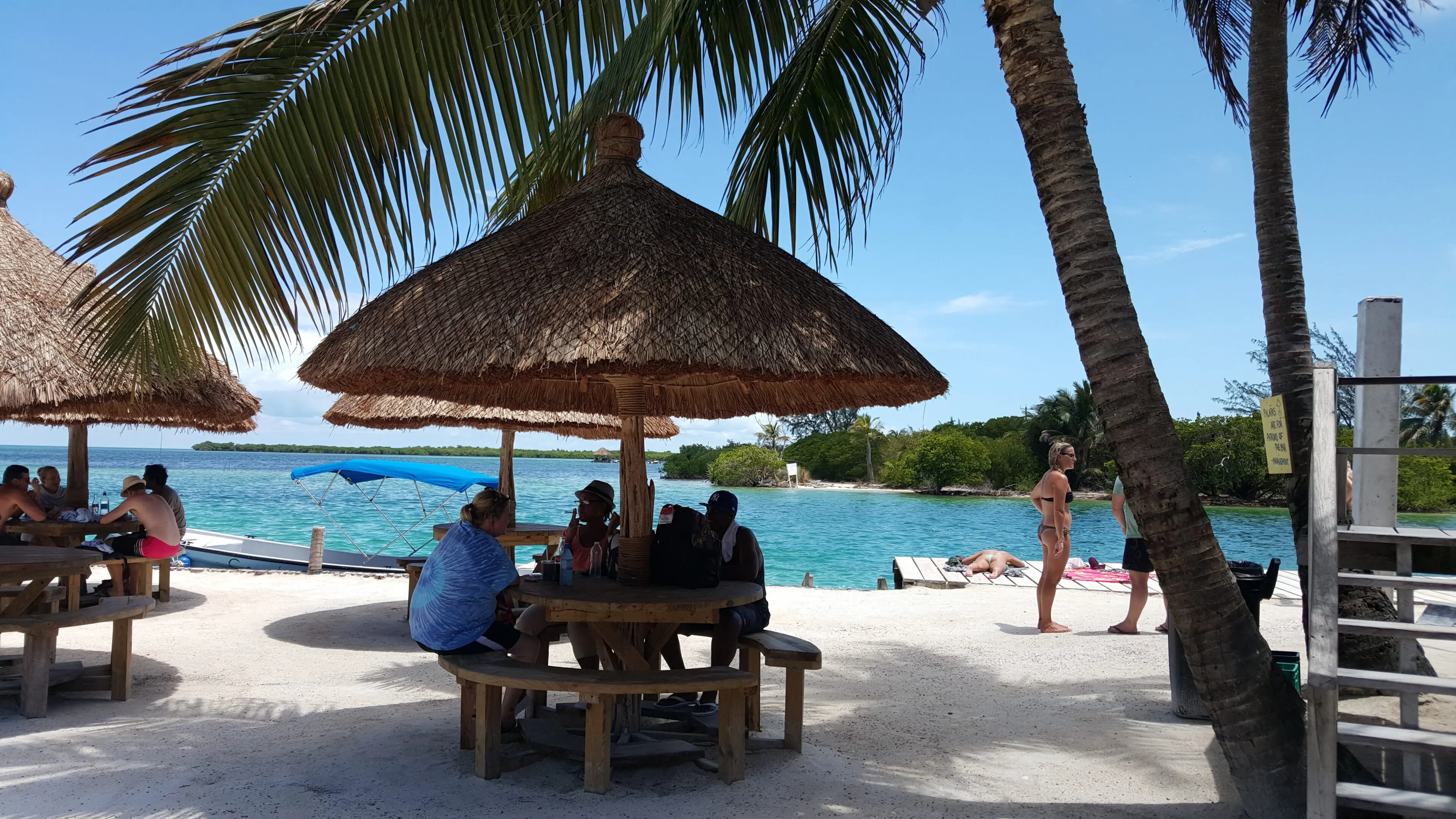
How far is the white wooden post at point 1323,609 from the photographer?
119 inches

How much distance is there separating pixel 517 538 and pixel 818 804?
4552mm

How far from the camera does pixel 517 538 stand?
781cm

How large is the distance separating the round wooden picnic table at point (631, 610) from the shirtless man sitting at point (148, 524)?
204 inches

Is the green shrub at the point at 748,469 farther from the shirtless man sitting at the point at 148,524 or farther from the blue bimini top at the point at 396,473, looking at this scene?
the shirtless man sitting at the point at 148,524

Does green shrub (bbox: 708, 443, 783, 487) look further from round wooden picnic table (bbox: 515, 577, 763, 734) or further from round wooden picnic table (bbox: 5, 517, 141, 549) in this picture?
round wooden picnic table (bbox: 515, 577, 763, 734)

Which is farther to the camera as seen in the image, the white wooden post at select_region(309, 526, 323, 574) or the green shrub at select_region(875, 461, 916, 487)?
the green shrub at select_region(875, 461, 916, 487)

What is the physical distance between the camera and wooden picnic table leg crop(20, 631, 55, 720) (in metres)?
4.97

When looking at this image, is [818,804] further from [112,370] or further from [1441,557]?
[112,370]

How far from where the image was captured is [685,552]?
14.5 ft

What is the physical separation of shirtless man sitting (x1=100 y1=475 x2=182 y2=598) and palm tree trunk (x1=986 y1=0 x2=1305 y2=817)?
769 centimetres

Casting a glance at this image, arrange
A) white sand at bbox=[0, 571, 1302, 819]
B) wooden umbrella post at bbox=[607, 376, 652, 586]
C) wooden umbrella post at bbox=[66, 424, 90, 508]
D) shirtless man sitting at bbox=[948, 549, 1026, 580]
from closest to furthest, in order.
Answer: white sand at bbox=[0, 571, 1302, 819], wooden umbrella post at bbox=[607, 376, 652, 586], wooden umbrella post at bbox=[66, 424, 90, 508], shirtless man sitting at bbox=[948, 549, 1026, 580]

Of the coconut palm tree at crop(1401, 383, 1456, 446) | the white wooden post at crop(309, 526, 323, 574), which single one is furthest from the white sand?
the coconut palm tree at crop(1401, 383, 1456, 446)

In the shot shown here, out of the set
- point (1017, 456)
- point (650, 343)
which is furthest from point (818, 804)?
point (1017, 456)

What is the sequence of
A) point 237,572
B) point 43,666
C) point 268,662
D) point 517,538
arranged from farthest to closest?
point 237,572, point 517,538, point 268,662, point 43,666
